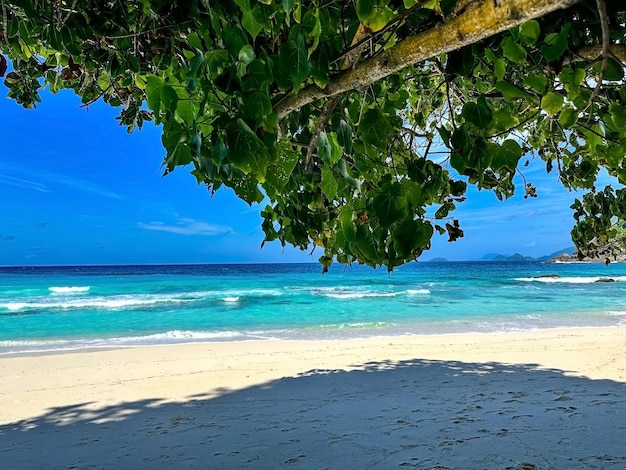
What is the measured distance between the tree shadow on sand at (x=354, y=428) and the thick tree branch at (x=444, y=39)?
3.01 meters

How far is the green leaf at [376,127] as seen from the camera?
1.38 metres

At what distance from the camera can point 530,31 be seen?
96 centimetres

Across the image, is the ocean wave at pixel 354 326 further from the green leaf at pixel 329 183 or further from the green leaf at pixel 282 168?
the green leaf at pixel 282 168

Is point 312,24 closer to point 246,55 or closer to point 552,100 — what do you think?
point 246,55

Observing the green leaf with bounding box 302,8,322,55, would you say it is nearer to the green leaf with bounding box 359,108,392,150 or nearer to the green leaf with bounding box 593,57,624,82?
the green leaf with bounding box 359,108,392,150

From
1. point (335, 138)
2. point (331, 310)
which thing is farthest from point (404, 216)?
point (331, 310)

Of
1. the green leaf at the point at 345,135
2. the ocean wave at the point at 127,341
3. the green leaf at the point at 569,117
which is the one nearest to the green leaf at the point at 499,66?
the green leaf at the point at 569,117

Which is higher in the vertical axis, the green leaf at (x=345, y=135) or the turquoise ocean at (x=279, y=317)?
the green leaf at (x=345, y=135)

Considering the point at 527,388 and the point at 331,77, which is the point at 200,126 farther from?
the point at 527,388

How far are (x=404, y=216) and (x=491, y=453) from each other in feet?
10.1

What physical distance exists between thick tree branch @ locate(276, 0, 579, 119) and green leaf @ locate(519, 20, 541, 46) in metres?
0.09

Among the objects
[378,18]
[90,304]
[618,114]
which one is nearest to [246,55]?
[378,18]

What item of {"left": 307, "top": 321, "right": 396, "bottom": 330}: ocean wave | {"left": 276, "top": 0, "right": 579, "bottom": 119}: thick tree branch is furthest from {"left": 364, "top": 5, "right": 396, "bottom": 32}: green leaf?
{"left": 307, "top": 321, "right": 396, "bottom": 330}: ocean wave

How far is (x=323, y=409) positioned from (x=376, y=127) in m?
4.35
